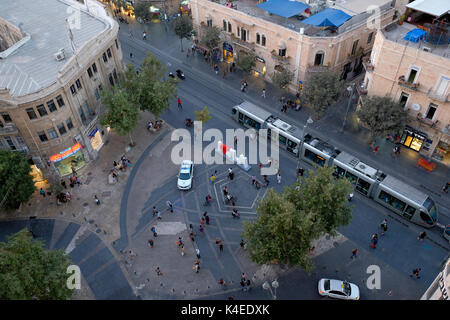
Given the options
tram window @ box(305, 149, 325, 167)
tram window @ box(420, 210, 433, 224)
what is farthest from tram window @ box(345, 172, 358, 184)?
tram window @ box(420, 210, 433, 224)

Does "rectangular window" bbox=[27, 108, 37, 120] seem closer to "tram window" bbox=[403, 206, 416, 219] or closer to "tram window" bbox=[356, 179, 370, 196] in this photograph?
"tram window" bbox=[356, 179, 370, 196]

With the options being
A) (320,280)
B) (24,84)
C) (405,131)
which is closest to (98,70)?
(24,84)

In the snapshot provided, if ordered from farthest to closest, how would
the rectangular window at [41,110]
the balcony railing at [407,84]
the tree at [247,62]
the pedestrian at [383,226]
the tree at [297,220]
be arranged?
the tree at [247,62], the balcony railing at [407,84], the rectangular window at [41,110], the pedestrian at [383,226], the tree at [297,220]

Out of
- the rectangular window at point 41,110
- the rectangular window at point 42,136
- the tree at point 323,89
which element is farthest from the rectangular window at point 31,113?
the tree at point 323,89

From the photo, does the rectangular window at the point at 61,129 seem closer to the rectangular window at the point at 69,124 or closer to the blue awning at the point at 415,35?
the rectangular window at the point at 69,124

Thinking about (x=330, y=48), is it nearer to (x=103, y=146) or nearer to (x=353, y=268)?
(x=353, y=268)
